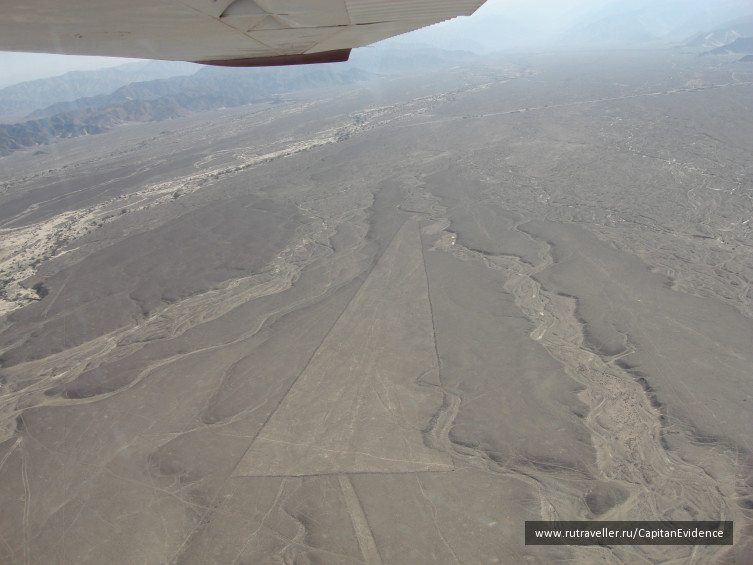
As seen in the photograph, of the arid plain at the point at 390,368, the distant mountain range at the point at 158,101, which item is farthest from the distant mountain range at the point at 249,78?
the arid plain at the point at 390,368

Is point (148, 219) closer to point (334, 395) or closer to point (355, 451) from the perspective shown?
point (334, 395)

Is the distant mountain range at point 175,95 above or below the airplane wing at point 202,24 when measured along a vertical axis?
above

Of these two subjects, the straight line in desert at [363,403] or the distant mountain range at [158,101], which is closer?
the straight line in desert at [363,403]

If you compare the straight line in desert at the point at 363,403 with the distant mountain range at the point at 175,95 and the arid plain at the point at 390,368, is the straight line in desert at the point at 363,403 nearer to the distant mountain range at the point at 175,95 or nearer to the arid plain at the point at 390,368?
the arid plain at the point at 390,368

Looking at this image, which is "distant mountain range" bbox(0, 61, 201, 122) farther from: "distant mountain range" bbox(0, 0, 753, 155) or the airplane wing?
the airplane wing

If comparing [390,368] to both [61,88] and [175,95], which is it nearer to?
[175,95]

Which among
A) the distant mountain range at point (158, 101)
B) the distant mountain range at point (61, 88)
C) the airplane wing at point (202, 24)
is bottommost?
the airplane wing at point (202, 24)

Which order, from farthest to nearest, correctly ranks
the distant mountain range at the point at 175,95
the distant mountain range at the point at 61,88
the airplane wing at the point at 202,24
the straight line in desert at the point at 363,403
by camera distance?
the distant mountain range at the point at 61,88 < the distant mountain range at the point at 175,95 < the straight line in desert at the point at 363,403 < the airplane wing at the point at 202,24
